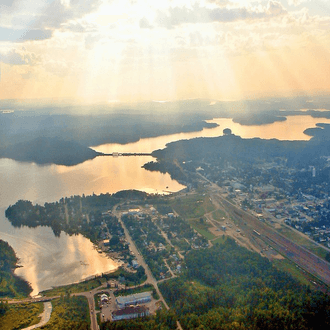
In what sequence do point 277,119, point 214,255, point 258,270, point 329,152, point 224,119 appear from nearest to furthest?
point 258,270
point 214,255
point 329,152
point 277,119
point 224,119

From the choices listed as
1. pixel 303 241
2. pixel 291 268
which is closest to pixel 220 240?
pixel 291 268

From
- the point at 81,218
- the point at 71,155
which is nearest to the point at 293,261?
the point at 81,218

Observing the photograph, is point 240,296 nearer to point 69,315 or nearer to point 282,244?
point 69,315

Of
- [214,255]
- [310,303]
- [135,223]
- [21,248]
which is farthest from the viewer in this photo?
[135,223]

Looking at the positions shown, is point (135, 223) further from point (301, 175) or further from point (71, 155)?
point (71, 155)

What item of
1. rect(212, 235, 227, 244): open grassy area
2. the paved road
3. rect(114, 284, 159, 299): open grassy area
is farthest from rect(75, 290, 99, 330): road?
rect(212, 235, 227, 244): open grassy area

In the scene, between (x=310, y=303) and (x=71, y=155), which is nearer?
(x=310, y=303)

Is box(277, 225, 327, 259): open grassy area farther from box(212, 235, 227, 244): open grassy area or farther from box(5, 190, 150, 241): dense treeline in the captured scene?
box(5, 190, 150, 241): dense treeline

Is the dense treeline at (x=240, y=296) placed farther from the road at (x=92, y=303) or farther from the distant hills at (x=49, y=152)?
the distant hills at (x=49, y=152)
